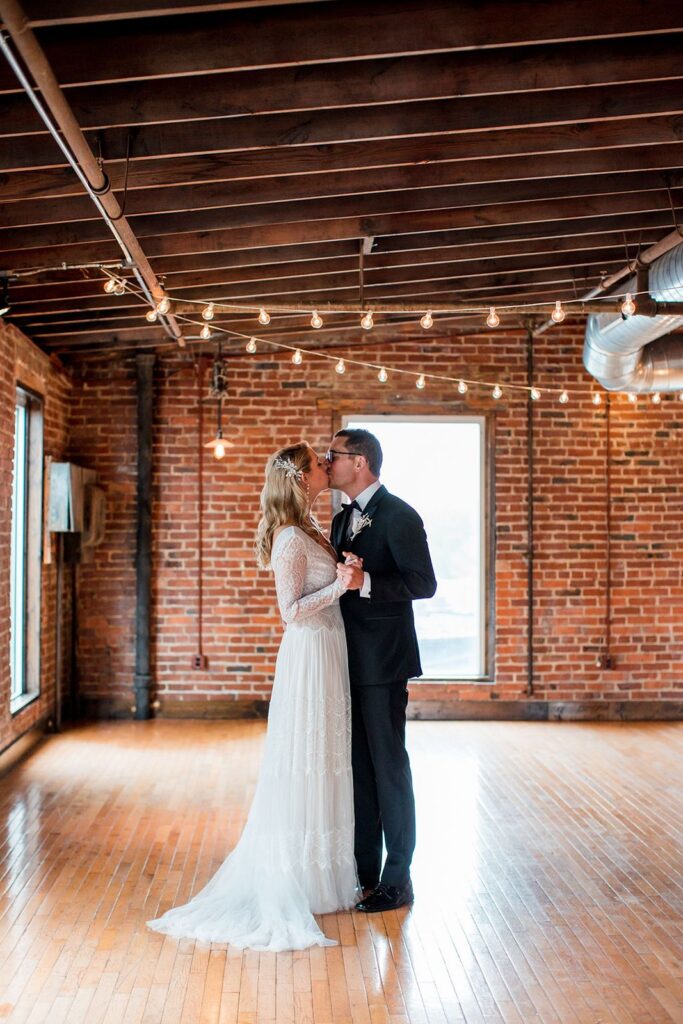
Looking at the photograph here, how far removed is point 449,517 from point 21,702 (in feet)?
12.3

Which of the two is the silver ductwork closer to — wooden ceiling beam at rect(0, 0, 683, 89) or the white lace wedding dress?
wooden ceiling beam at rect(0, 0, 683, 89)

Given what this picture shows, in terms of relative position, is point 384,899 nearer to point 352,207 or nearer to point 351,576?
point 351,576

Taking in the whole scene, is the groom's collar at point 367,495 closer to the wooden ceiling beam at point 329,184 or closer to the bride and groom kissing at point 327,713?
the bride and groom kissing at point 327,713

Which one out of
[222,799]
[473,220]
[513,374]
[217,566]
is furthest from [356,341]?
[222,799]

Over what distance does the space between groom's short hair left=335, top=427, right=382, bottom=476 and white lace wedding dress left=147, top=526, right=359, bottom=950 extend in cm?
43

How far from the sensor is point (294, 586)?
13.5 feet

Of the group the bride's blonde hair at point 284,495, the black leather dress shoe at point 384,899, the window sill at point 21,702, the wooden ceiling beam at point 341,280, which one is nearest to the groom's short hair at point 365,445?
the bride's blonde hair at point 284,495

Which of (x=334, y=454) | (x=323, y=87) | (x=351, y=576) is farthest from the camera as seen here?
(x=334, y=454)

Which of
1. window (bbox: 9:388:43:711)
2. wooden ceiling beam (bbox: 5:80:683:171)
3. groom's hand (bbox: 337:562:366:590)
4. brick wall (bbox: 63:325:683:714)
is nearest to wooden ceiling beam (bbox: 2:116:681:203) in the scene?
wooden ceiling beam (bbox: 5:80:683:171)

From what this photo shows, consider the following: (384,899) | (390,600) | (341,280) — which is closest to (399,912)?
(384,899)

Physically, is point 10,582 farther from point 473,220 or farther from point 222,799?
point 473,220

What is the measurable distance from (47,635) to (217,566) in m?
1.47

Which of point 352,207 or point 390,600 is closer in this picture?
point 390,600

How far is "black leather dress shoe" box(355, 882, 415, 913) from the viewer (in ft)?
13.8
